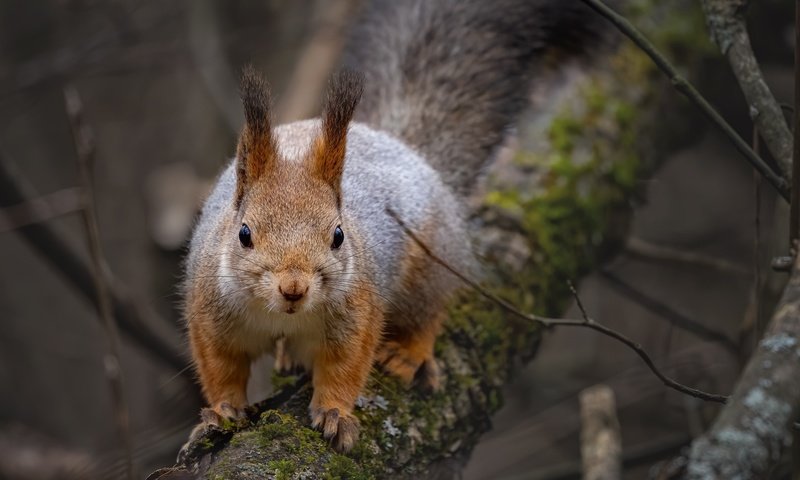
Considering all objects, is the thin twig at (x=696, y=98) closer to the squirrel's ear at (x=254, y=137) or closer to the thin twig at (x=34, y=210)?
the squirrel's ear at (x=254, y=137)

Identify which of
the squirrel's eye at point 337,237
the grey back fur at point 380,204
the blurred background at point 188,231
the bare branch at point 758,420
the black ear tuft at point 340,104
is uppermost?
the black ear tuft at point 340,104

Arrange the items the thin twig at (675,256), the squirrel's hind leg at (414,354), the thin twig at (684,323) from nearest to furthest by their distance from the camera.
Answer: the squirrel's hind leg at (414,354) < the thin twig at (684,323) < the thin twig at (675,256)

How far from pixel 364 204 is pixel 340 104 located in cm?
44

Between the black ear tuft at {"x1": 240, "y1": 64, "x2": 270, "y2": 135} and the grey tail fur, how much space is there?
38.0 inches

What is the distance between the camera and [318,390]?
2.27 metres

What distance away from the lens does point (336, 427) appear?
2.17 m

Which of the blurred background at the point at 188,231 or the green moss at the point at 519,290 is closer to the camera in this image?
the green moss at the point at 519,290

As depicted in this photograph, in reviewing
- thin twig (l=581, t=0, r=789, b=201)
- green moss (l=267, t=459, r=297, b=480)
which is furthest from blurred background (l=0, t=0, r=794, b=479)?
green moss (l=267, t=459, r=297, b=480)

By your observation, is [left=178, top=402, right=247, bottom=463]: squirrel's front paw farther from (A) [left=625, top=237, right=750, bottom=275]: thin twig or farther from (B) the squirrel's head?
(A) [left=625, top=237, right=750, bottom=275]: thin twig

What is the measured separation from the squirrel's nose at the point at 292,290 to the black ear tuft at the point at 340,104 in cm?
46

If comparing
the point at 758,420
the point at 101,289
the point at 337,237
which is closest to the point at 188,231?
the point at 337,237

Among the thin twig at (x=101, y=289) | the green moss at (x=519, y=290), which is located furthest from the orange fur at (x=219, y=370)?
the thin twig at (x=101, y=289)

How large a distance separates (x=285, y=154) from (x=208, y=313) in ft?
1.52

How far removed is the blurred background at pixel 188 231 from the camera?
3.67 m
